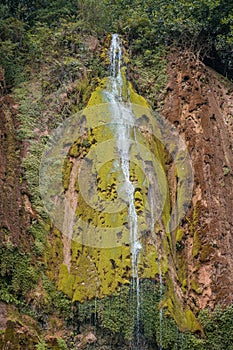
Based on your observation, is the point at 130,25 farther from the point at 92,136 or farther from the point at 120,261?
the point at 120,261

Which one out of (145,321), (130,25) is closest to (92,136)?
(145,321)

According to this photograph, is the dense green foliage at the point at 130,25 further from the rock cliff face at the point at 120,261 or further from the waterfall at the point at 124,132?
the rock cliff face at the point at 120,261

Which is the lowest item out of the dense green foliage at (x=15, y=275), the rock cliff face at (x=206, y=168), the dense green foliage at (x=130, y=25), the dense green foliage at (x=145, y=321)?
the dense green foliage at (x=145, y=321)

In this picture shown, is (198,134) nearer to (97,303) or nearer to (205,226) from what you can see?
(205,226)

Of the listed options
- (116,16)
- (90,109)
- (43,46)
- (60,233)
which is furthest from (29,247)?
(116,16)

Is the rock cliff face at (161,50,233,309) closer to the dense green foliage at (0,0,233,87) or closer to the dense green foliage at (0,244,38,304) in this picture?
the dense green foliage at (0,0,233,87)

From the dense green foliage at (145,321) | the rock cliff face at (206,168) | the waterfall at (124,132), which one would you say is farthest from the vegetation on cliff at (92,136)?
the waterfall at (124,132)
